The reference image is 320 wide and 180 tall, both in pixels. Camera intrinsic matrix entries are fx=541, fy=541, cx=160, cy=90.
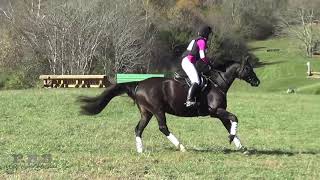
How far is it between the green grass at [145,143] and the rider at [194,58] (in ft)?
3.96

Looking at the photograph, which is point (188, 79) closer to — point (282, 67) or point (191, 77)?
point (191, 77)

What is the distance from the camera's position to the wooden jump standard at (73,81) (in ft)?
98.4

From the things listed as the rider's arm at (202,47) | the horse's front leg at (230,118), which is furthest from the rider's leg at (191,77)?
the horse's front leg at (230,118)

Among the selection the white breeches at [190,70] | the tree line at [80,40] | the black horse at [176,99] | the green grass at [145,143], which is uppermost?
the white breeches at [190,70]

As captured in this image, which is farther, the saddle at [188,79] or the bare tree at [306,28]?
the bare tree at [306,28]

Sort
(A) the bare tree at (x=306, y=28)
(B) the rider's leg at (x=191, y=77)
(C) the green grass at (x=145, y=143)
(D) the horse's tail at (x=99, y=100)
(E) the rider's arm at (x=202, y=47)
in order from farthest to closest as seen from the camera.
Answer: (A) the bare tree at (x=306, y=28), (D) the horse's tail at (x=99, y=100), (B) the rider's leg at (x=191, y=77), (E) the rider's arm at (x=202, y=47), (C) the green grass at (x=145, y=143)

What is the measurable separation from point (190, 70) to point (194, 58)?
286 millimetres

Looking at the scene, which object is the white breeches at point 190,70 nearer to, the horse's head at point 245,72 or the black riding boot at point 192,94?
the black riding boot at point 192,94

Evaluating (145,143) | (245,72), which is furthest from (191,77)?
(145,143)

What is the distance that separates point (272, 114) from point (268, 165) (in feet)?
40.1

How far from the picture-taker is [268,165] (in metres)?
9.31

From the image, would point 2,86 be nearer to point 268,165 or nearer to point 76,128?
point 76,128

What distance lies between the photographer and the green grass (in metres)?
8.34

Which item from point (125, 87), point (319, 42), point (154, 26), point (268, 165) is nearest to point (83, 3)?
point (154, 26)
